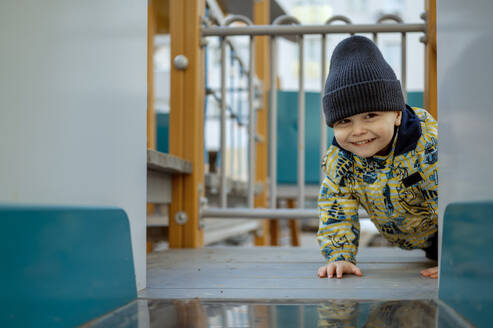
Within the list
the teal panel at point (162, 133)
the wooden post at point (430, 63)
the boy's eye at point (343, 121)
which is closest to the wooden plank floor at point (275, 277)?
the boy's eye at point (343, 121)

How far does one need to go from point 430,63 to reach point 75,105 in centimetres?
147

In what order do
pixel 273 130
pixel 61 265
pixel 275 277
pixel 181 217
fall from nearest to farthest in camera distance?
pixel 61 265
pixel 275 277
pixel 181 217
pixel 273 130

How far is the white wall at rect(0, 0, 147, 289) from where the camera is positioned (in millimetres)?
479

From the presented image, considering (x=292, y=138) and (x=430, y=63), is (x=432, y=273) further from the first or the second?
(x=292, y=138)

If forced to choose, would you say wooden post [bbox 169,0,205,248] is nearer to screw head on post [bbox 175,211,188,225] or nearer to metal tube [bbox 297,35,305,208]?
screw head on post [bbox 175,211,188,225]


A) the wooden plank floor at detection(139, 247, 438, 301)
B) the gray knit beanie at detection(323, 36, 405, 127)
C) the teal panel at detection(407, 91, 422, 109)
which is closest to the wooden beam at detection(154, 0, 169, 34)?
the teal panel at detection(407, 91, 422, 109)

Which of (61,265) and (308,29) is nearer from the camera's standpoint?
(61,265)

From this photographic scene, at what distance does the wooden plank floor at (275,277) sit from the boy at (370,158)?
0.26 ft

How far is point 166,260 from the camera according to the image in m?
1.31

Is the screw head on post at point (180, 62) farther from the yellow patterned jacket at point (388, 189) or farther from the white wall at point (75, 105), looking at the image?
the white wall at point (75, 105)

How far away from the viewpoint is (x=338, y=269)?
1.04m

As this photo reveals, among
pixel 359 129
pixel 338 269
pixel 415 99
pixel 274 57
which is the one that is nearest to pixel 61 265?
pixel 338 269

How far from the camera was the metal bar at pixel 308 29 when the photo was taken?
1767 mm

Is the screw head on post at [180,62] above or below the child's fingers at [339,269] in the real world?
above
